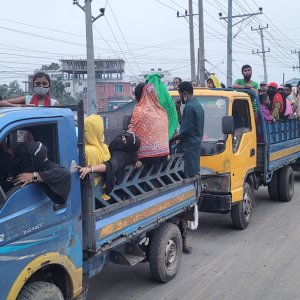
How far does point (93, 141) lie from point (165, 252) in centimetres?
170

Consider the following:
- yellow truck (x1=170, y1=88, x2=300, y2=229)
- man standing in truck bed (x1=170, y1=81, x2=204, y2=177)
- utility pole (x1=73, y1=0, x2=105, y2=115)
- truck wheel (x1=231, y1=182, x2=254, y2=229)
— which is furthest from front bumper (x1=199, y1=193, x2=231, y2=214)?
utility pole (x1=73, y1=0, x2=105, y2=115)

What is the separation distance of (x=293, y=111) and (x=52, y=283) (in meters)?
8.23

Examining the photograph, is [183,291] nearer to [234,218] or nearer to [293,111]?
[234,218]

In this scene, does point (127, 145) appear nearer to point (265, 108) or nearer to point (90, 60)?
point (265, 108)

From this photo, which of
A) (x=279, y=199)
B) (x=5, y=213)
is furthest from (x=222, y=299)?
(x=279, y=199)

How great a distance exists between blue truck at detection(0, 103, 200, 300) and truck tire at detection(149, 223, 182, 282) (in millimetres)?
189

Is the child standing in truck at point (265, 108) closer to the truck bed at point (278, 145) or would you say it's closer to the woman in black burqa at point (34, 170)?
the truck bed at point (278, 145)

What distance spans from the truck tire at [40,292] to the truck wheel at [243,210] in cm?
409

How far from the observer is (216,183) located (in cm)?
633

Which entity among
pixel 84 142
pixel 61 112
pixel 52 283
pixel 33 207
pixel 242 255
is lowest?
pixel 242 255

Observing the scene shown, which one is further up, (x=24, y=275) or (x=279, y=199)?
(x=24, y=275)

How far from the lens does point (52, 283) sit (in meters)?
3.12

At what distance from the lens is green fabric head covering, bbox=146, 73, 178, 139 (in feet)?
15.8

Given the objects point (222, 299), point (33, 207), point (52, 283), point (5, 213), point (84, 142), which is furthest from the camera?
point (222, 299)
